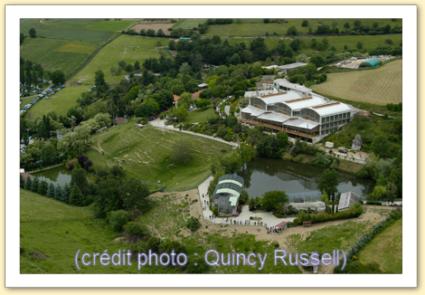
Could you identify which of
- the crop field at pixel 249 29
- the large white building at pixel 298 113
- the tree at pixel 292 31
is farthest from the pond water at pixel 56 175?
the tree at pixel 292 31

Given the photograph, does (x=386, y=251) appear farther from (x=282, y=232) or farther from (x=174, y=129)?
(x=174, y=129)

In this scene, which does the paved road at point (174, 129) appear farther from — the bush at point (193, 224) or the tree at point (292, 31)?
the tree at point (292, 31)

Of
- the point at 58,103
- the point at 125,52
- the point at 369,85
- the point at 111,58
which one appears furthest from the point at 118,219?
the point at 125,52

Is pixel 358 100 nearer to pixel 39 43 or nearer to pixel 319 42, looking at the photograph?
pixel 319 42

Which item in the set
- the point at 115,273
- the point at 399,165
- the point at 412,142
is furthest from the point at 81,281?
the point at 399,165

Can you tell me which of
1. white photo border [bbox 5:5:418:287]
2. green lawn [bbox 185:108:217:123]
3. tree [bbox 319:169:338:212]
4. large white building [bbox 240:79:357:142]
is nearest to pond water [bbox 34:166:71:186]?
green lawn [bbox 185:108:217:123]

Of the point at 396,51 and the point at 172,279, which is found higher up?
the point at 396,51
